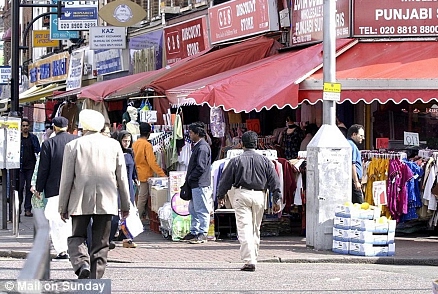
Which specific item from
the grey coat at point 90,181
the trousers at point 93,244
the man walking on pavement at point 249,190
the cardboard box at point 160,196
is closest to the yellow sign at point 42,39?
the cardboard box at point 160,196

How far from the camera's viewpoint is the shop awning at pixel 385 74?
1542cm

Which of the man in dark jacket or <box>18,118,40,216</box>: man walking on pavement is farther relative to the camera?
<box>18,118,40,216</box>: man walking on pavement

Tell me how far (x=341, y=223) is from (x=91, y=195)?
193 inches

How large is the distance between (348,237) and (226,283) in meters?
3.10

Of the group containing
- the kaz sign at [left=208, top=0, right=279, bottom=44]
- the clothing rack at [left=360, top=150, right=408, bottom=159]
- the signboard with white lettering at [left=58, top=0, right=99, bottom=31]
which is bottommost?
the clothing rack at [left=360, top=150, right=408, bottom=159]

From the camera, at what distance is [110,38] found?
1123 inches

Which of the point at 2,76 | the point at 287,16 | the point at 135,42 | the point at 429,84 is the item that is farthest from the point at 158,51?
the point at 429,84

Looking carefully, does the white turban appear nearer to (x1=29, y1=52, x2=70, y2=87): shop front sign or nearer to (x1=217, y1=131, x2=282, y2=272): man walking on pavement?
(x1=217, y1=131, x2=282, y2=272): man walking on pavement

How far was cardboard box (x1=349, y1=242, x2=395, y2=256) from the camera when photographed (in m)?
12.9

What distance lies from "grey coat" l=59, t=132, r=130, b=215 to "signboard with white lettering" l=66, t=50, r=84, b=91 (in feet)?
83.9

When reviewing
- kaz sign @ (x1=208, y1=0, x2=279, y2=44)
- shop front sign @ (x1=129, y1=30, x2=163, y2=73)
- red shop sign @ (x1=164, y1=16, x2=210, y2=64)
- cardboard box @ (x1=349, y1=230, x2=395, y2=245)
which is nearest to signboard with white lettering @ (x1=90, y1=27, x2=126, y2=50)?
shop front sign @ (x1=129, y1=30, x2=163, y2=73)

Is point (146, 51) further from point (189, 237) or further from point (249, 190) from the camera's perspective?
point (249, 190)

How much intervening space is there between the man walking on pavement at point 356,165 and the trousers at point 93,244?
5501 mm

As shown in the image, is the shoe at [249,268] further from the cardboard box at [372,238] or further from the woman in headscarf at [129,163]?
the woman in headscarf at [129,163]
